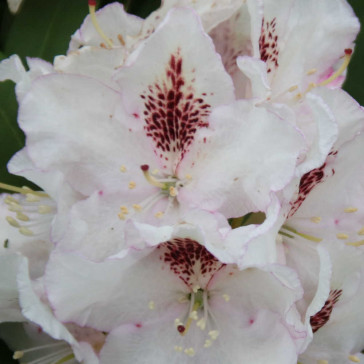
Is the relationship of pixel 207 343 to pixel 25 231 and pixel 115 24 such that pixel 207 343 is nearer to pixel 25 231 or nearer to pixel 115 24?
pixel 25 231

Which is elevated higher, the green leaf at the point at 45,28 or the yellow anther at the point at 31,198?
the green leaf at the point at 45,28

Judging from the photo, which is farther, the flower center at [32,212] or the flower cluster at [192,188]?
the flower center at [32,212]

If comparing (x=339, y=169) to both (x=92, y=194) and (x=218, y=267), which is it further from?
(x=92, y=194)

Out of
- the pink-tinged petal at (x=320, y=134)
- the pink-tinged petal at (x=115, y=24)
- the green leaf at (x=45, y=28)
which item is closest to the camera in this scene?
the pink-tinged petal at (x=320, y=134)

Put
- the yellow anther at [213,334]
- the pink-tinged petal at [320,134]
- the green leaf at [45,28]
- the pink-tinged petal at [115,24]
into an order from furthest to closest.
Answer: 1. the green leaf at [45,28]
2. the pink-tinged petal at [115,24]
3. the yellow anther at [213,334]
4. the pink-tinged petal at [320,134]

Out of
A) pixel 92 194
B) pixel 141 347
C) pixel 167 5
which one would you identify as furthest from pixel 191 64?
pixel 141 347

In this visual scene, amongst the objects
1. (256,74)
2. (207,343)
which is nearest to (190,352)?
(207,343)

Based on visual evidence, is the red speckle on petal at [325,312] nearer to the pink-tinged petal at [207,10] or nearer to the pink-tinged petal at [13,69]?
the pink-tinged petal at [207,10]

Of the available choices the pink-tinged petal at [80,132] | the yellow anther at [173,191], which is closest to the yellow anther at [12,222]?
the pink-tinged petal at [80,132]
